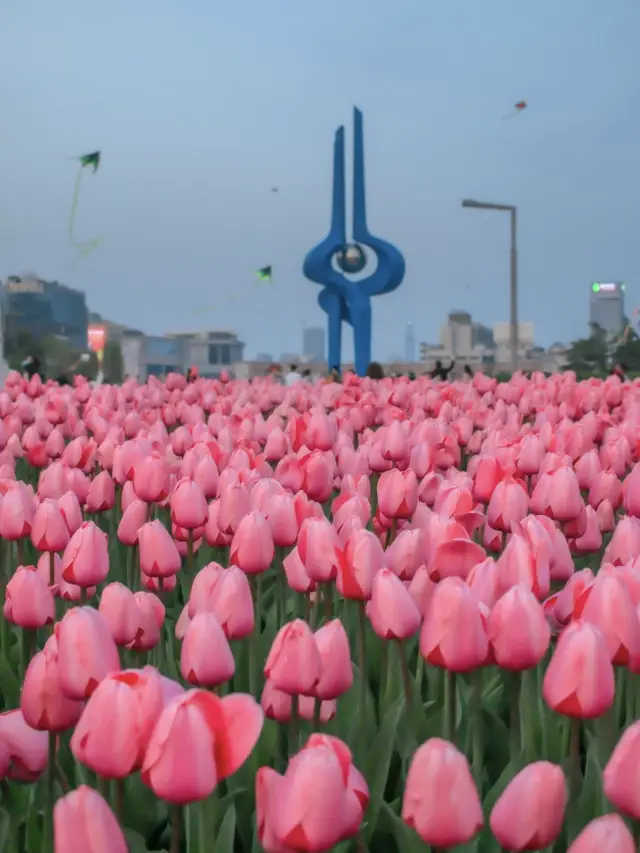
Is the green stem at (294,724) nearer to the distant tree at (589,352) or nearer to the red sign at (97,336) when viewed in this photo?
the red sign at (97,336)

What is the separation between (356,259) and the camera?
29516mm

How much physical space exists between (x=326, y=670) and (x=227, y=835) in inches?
10.9

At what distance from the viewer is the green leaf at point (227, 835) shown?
1479 mm

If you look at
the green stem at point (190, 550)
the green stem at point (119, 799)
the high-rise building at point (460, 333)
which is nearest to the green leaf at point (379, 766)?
the green stem at point (119, 799)

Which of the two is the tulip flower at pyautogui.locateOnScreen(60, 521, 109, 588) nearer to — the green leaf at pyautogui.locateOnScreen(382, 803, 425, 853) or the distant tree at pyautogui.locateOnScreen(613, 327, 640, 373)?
the green leaf at pyautogui.locateOnScreen(382, 803, 425, 853)

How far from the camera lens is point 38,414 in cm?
474

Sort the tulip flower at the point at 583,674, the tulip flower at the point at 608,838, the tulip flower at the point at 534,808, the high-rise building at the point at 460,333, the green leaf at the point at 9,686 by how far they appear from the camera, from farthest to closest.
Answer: the high-rise building at the point at 460,333
the green leaf at the point at 9,686
the tulip flower at the point at 583,674
the tulip flower at the point at 534,808
the tulip flower at the point at 608,838

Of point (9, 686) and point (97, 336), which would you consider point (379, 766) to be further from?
point (97, 336)

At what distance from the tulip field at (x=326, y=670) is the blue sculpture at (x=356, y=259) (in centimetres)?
2572

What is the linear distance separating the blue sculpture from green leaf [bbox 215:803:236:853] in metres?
27.2

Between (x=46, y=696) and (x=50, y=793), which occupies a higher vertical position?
(x=46, y=696)

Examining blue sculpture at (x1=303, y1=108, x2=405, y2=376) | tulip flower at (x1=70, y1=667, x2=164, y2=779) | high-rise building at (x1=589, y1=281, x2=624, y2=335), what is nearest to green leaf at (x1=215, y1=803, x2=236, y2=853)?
tulip flower at (x1=70, y1=667, x2=164, y2=779)

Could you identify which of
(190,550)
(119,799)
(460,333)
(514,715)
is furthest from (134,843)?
(460,333)

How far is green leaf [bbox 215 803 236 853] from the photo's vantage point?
148cm
